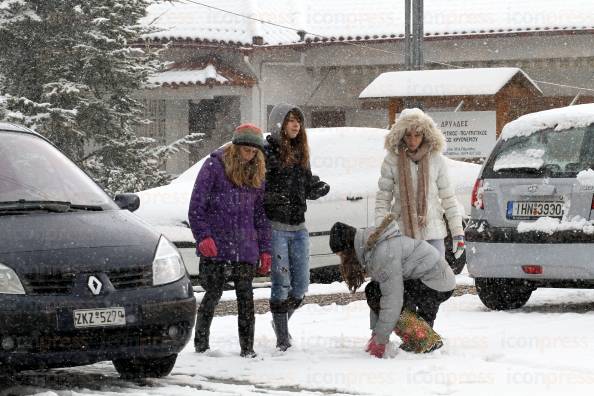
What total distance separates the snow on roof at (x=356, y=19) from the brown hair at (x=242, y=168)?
1606cm

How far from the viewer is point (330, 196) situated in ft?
40.5

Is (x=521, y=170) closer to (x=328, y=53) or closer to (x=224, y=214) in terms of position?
(x=224, y=214)

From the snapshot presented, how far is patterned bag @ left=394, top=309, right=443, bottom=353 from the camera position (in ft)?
Answer: 25.5

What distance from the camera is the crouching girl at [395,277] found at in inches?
304

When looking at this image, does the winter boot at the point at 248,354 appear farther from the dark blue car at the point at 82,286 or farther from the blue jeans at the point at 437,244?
the blue jeans at the point at 437,244

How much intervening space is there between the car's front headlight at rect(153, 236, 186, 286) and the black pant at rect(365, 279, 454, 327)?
1404mm

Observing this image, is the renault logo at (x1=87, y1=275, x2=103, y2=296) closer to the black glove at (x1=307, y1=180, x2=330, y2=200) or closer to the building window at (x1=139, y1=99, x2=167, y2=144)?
the black glove at (x1=307, y1=180, x2=330, y2=200)

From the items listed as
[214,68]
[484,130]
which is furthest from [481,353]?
[214,68]

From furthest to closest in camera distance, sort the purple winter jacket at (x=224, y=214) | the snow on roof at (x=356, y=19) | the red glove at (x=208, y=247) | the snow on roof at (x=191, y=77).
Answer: the snow on roof at (x=356, y=19) → the snow on roof at (x=191, y=77) → the purple winter jacket at (x=224, y=214) → the red glove at (x=208, y=247)

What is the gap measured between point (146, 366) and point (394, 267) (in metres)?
1.70

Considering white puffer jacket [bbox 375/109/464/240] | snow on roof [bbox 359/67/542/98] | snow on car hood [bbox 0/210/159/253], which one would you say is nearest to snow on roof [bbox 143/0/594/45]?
snow on roof [bbox 359/67/542/98]

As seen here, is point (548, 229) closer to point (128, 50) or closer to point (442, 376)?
point (442, 376)

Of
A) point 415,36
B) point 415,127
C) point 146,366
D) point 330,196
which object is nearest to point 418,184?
point 415,127

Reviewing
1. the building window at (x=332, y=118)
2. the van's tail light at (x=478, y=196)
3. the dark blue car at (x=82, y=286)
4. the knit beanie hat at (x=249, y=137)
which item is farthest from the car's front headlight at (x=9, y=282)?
the building window at (x=332, y=118)
